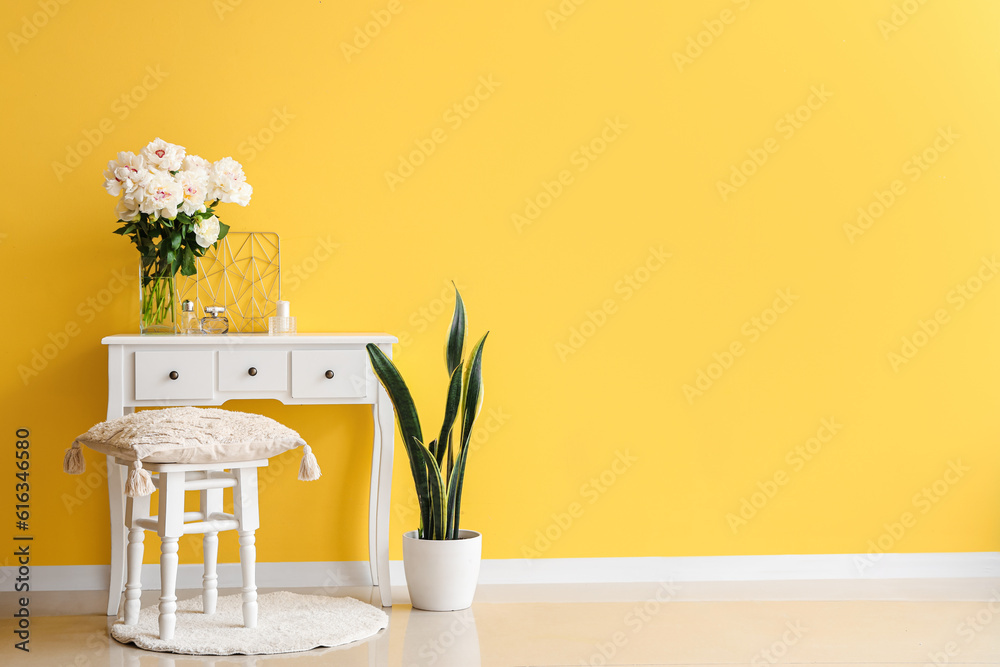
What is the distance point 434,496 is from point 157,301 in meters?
1.06

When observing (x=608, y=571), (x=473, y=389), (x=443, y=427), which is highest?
(x=473, y=389)

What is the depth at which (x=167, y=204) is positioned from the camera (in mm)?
2555

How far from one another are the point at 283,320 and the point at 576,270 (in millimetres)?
981

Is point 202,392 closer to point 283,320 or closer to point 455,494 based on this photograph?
point 283,320

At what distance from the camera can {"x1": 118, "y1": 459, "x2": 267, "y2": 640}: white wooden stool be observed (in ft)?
7.09

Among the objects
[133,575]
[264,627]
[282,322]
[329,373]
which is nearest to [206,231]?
[282,322]

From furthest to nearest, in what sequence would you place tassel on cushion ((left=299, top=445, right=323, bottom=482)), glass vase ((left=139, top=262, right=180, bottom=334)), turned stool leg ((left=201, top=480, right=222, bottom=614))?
glass vase ((left=139, top=262, right=180, bottom=334)), turned stool leg ((left=201, top=480, right=222, bottom=614)), tassel on cushion ((left=299, top=445, right=323, bottom=482))

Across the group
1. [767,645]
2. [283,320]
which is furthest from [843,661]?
[283,320]

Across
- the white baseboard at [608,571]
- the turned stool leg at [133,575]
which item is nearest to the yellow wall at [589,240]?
the white baseboard at [608,571]

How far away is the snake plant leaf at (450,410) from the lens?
8.45ft

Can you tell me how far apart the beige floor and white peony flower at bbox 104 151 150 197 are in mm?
1256

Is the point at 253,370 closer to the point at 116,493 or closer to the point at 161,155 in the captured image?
the point at 116,493

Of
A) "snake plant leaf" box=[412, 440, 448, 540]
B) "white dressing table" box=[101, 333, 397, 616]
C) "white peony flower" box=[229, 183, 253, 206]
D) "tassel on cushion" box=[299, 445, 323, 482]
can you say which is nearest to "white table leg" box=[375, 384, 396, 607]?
"white dressing table" box=[101, 333, 397, 616]

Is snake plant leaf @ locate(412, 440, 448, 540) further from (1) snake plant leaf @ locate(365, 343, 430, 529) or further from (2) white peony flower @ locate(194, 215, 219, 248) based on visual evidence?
(2) white peony flower @ locate(194, 215, 219, 248)
